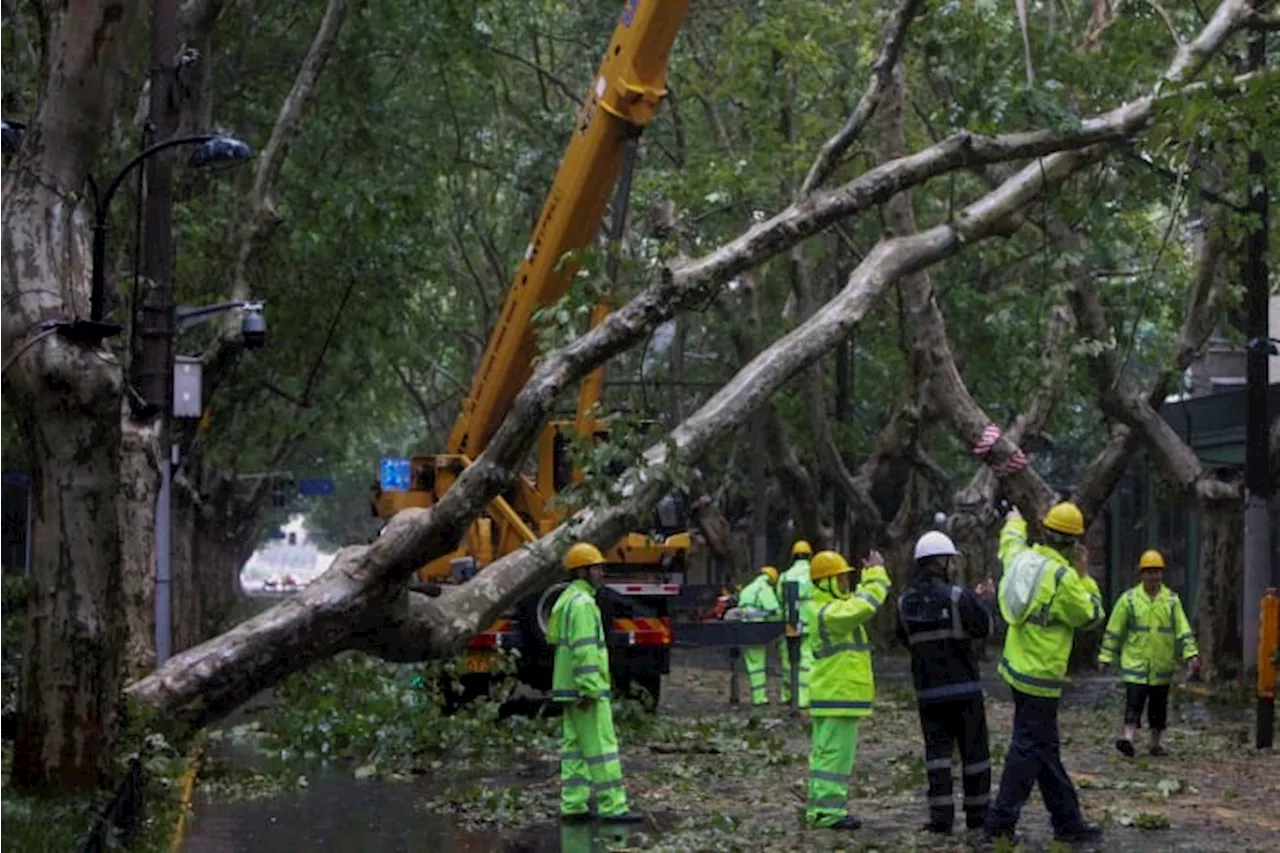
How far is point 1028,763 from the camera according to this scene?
39.7 feet

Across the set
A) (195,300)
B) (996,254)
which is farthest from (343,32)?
(996,254)

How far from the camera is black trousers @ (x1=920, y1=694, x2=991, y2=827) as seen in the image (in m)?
12.8

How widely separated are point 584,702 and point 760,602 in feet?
38.4

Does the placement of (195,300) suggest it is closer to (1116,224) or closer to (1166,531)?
(1116,224)

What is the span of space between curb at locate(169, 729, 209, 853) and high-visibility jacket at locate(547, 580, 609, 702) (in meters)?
2.47

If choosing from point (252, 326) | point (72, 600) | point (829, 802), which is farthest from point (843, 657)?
point (252, 326)

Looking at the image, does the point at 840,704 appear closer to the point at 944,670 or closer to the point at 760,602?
the point at 944,670

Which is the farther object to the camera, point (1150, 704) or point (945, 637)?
point (1150, 704)

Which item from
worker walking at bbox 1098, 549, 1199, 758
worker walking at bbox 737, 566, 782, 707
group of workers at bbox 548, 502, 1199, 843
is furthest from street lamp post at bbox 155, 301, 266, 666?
worker walking at bbox 1098, 549, 1199, 758

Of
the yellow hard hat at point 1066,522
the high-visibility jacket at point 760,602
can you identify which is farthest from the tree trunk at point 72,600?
the high-visibility jacket at point 760,602

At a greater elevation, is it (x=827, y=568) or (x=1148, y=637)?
(x=827, y=568)

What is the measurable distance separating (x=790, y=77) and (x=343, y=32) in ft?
20.6

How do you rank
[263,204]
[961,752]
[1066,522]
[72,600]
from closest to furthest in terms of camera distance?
1. [72,600]
2. [1066,522]
3. [961,752]
4. [263,204]

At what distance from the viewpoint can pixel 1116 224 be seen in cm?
2705
